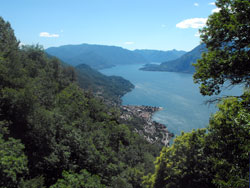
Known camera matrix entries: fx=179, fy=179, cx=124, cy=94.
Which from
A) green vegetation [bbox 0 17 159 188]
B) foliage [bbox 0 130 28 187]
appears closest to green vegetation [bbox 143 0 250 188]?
green vegetation [bbox 0 17 159 188]

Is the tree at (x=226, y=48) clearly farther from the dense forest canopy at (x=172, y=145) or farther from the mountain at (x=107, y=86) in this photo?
the mountain at (x=107, y=86)

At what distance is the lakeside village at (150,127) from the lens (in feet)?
247

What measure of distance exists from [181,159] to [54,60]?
37557mm

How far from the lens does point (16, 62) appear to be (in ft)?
74.0

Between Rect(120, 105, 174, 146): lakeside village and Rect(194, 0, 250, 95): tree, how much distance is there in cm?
6740

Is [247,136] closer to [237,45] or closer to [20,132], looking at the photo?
[237,45]

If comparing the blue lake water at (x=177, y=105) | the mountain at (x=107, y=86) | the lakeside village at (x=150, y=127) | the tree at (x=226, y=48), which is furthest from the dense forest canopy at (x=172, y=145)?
the mountain at (x=107, y=86)

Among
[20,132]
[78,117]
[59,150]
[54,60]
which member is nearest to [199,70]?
[59,150]

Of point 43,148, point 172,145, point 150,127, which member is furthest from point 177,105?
point 43,148

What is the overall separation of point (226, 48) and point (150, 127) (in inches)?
3373

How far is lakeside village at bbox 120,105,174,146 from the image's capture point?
7519 cm

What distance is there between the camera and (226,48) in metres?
5.59

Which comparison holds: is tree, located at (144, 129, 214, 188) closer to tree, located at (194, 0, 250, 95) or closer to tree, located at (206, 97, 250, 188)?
tree, located at (206, 97, 250, 188)

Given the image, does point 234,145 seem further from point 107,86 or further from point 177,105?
point 107,86
